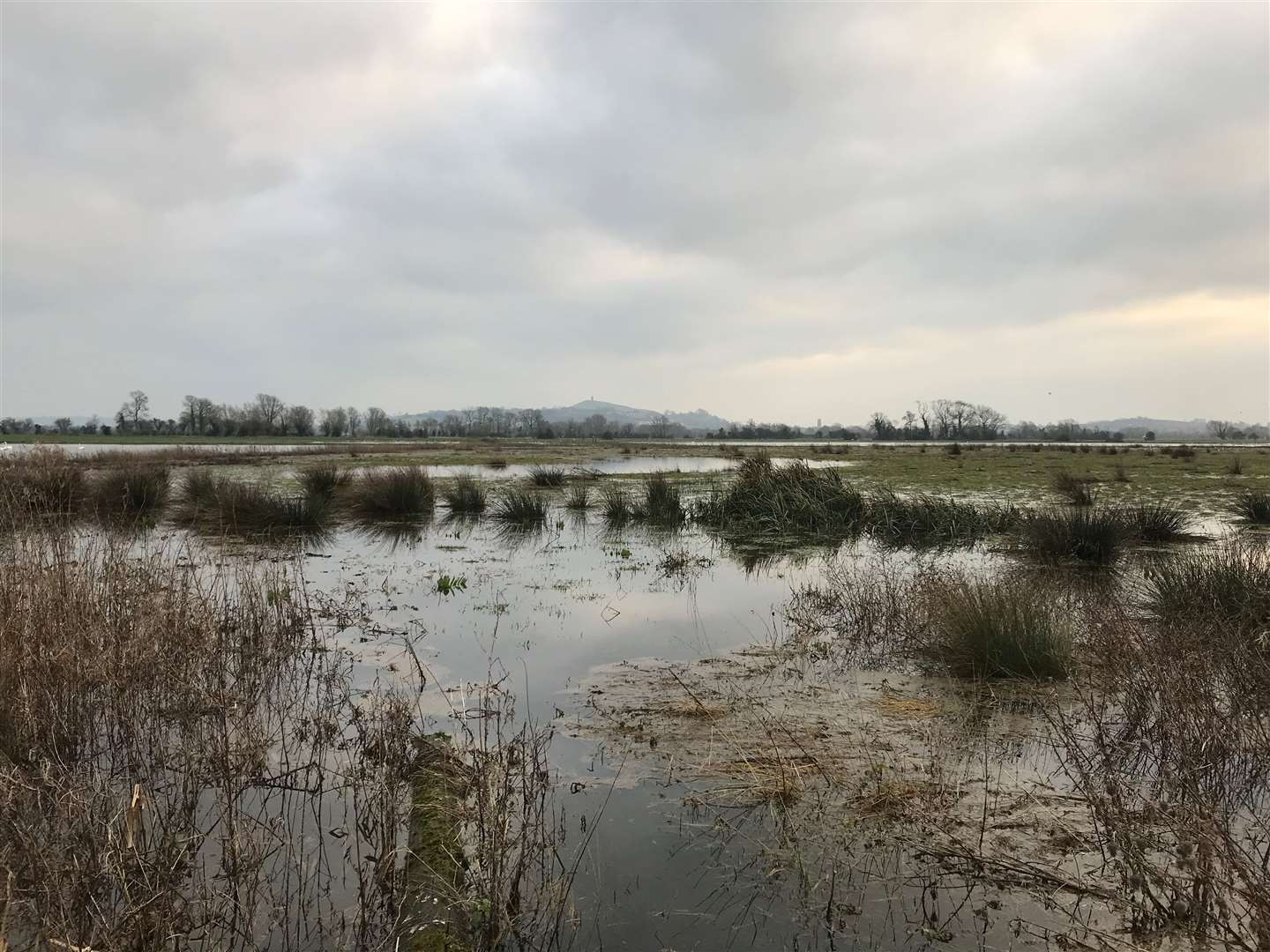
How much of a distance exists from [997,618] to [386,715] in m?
5.82

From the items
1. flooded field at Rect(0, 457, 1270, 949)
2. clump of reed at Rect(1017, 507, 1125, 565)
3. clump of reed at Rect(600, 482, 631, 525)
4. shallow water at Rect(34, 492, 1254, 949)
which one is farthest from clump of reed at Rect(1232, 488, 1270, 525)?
clump of reed at Rect(600, 482, 631, 525)

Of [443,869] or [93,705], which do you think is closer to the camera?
[443,869]

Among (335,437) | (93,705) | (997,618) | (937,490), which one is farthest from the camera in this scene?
(335,437)

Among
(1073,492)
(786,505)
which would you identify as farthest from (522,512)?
(1073,492)

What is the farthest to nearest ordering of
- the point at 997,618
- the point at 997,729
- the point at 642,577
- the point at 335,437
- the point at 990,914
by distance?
the point at 335,437, the point at 642,577, the point at 997,618, the point at 997,729, the point at 990,914

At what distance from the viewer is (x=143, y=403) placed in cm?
12825

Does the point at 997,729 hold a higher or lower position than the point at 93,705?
lower

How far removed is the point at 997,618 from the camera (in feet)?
22.6

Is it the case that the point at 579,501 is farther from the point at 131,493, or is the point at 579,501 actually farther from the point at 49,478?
the point at 49,478

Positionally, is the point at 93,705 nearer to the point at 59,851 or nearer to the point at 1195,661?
the point at 59,851

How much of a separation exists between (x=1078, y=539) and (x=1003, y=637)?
8.01 m

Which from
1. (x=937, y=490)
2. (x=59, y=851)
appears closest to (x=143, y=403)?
(x=937, y=490)

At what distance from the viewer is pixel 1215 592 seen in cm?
782

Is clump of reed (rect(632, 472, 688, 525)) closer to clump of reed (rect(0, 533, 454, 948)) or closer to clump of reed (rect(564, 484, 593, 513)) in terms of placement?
clump of reed (rect(564, 484, 593, 513))
